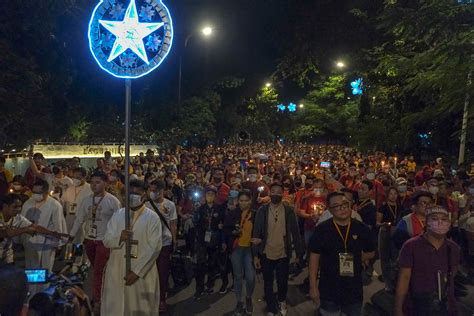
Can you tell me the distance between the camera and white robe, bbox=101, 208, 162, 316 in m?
5.76

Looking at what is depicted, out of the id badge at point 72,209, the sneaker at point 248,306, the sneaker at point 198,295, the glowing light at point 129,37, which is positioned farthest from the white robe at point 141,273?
the id badge at point 72,209

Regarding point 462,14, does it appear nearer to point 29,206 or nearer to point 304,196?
point 304,196

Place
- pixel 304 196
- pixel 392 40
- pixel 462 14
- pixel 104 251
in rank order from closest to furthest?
pixel 104 251 → pixel 462 14 → pixel 304 196 → pixel 392 40

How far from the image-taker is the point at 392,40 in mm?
19031

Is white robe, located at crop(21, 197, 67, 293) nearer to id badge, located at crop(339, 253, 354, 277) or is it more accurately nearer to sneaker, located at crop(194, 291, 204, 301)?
sneaker, located at crop(194, 291, 204, 301)

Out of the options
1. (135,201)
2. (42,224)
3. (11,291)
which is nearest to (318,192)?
(135,201)

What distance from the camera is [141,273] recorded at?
5.68 meters

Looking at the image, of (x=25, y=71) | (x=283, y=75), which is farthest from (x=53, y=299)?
(x=283, y=75)

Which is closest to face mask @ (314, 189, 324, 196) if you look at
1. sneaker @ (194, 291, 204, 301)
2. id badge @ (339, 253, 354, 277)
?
sneaker @ (194, 291, 204, 301)

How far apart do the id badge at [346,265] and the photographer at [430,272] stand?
1.42 feet

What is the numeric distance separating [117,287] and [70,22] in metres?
11.0

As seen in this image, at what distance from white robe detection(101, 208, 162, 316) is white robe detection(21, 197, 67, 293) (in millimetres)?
2092

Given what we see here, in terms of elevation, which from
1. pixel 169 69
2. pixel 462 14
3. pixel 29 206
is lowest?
pixel 29 206

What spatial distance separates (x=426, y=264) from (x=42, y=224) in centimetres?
524
